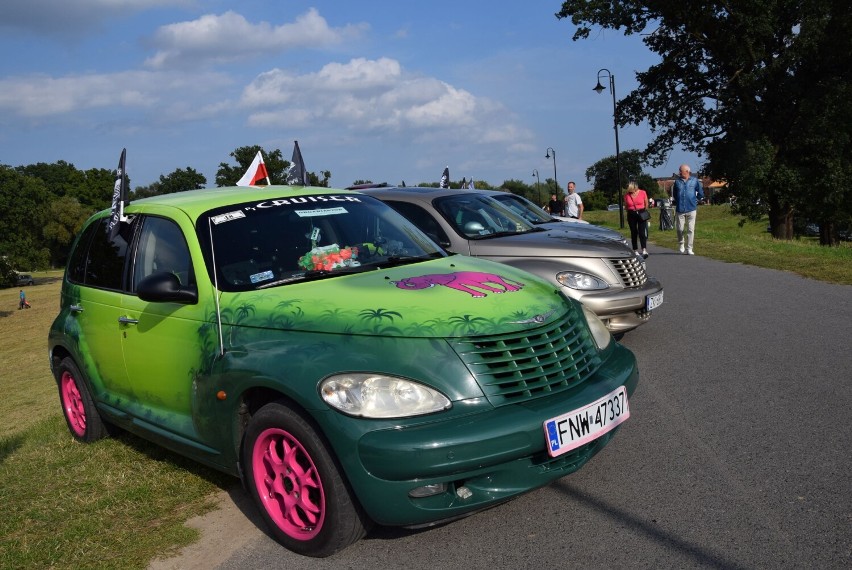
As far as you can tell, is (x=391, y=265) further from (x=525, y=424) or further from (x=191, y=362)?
(x=525, y=424)

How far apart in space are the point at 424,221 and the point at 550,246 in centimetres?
149

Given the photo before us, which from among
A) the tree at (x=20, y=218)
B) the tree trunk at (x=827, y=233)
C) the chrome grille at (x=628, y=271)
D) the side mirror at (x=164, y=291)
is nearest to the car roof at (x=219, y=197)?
the side mirror at (x=164, y=291)

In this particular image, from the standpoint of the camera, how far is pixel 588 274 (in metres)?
7.86

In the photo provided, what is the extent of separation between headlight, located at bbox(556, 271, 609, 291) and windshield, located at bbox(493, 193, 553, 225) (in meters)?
2.43

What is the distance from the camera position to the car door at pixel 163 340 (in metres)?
4.55

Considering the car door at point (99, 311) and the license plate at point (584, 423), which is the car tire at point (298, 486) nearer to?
the license plate at point (584, 423)

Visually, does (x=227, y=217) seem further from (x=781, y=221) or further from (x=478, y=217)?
(x=781, y=221)

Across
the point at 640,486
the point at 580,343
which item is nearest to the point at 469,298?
the point at 580,343

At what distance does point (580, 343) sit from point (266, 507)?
1.86 meters

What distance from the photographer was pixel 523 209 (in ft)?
36.4

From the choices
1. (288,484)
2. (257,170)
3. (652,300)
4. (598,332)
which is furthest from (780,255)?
(288,484)

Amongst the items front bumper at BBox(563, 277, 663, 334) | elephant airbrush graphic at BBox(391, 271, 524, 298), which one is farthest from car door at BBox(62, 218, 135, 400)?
front bumper at BBox(563, 277, 663, 334)

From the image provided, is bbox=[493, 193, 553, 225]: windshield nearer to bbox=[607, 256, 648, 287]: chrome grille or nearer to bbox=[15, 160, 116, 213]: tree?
bbox=[607, 256, 648, 287]: chrome grille

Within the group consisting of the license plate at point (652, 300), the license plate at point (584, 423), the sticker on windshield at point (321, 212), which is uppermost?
the sticker on windshield at point (321, 212)
